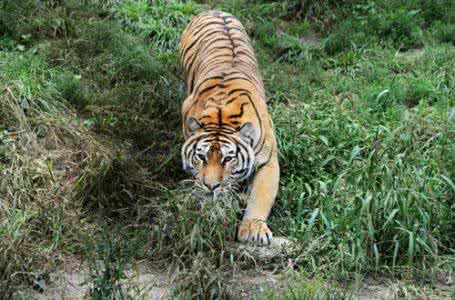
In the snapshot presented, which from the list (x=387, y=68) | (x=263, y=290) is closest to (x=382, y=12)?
(x=387, y=68)

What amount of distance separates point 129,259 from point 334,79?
12.9ft

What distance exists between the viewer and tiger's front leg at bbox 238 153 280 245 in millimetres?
6215

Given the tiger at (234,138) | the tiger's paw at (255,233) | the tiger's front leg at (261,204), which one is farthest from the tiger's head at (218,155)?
the tiger's paw at (255,233)

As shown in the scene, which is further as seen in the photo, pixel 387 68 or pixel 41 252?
pixel 387 68

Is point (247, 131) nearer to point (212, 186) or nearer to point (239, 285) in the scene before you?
point (212, 186)

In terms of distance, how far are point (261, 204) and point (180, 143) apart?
1.24m

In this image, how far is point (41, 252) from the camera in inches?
234

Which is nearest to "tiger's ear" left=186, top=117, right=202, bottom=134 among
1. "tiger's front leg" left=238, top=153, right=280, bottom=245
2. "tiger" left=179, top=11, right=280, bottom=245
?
"tiger" left=179, top=11, right=280, bottom=245

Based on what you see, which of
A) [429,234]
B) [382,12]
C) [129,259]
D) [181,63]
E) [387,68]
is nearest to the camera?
[129,259]

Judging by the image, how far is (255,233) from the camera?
A: 6207 millimetres

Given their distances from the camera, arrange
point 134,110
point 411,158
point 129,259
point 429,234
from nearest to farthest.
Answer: point 129,259
point 429,234
point 411,158
point 134,110

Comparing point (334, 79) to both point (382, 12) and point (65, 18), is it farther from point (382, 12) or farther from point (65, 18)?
point (65, 18)

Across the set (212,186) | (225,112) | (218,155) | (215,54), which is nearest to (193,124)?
(225,112)

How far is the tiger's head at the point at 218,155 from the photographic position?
20.8ft
